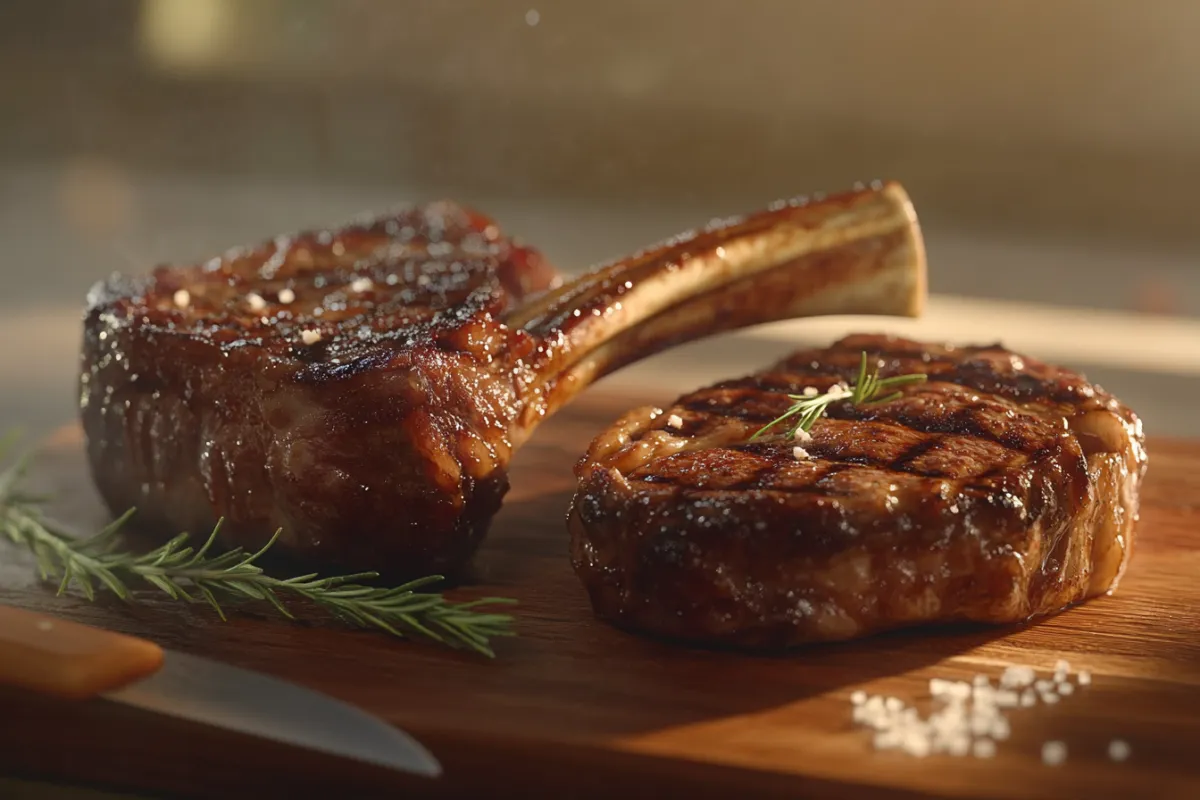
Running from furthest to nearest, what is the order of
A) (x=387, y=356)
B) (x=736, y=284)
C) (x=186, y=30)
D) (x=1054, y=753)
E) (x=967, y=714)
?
(x=186, y=30)
(x=736, y=284)
(x=387, y=356)
(x=967, y=714)
(x=1054, y=753)

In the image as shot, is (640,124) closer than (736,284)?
No

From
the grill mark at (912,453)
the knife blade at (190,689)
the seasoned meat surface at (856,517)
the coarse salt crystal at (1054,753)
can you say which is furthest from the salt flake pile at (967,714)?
the knife blade at (190,689)

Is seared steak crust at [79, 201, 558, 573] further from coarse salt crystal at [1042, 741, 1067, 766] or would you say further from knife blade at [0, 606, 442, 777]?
coarse salt crystal at [1042, 741, 1067, 766]

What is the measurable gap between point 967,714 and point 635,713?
52cm

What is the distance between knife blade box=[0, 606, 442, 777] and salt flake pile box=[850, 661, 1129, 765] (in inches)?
26.9

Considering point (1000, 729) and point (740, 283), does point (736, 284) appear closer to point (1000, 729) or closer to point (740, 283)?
point (740, 283)

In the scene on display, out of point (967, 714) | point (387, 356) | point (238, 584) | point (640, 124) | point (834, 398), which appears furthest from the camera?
point (640, 124)

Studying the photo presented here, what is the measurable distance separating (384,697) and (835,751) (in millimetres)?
704

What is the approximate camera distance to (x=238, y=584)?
234cm

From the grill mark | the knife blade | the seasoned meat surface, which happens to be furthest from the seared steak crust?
the grill mark

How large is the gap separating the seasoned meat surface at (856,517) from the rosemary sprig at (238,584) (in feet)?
0.81

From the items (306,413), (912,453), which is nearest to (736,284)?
(912,453)

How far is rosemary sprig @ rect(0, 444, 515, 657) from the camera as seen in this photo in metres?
2.25

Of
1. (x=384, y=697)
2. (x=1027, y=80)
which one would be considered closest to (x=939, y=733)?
(x=384, y=697)
